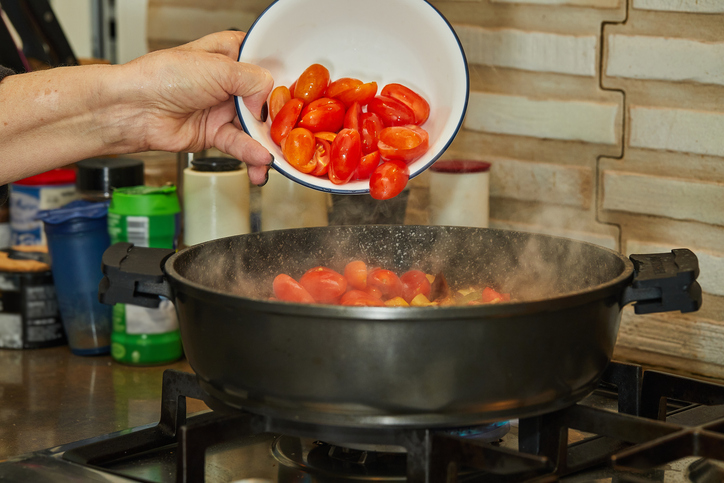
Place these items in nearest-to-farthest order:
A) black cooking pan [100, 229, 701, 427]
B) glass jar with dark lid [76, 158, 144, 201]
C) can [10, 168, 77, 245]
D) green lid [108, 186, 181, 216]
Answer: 1. black cooking pan [100, 229, 701, 427]
2. green lid [108, 186, 181, 216]
3. glass jar with dark lid [76, 158, 144, 201]
4. can [10, 168, 77, 245]

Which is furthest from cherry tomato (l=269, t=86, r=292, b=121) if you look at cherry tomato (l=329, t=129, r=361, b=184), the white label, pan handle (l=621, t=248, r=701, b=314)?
pan handle (l=621, t=248, r=701, b=314)

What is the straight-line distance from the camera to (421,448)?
28.5 inches

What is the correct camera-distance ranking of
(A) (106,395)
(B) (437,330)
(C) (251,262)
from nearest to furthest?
(B) (437,330)
(C) (251,262)
(A) (106,395)

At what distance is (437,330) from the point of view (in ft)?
2.24

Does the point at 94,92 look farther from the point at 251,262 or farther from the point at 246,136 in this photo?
the point at 251,262

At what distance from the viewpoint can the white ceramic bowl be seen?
1068 millimetres

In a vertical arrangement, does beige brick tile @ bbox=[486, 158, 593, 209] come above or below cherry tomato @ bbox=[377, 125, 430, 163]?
below

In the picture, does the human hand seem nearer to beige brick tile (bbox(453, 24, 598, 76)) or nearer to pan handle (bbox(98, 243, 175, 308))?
pan handle (bbox(98, 243, 175, 308))

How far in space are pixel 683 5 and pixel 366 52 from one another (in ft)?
1.71

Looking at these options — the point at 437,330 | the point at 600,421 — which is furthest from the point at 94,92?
the point at 600,421

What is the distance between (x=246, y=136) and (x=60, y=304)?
559 mm

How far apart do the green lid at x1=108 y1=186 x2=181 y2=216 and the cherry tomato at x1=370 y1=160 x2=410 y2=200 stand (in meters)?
0.46

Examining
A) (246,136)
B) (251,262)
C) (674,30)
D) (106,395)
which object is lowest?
(106,395)

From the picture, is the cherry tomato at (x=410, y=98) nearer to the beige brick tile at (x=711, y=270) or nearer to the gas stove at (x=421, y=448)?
the gas stove at (x=421, y=448)
